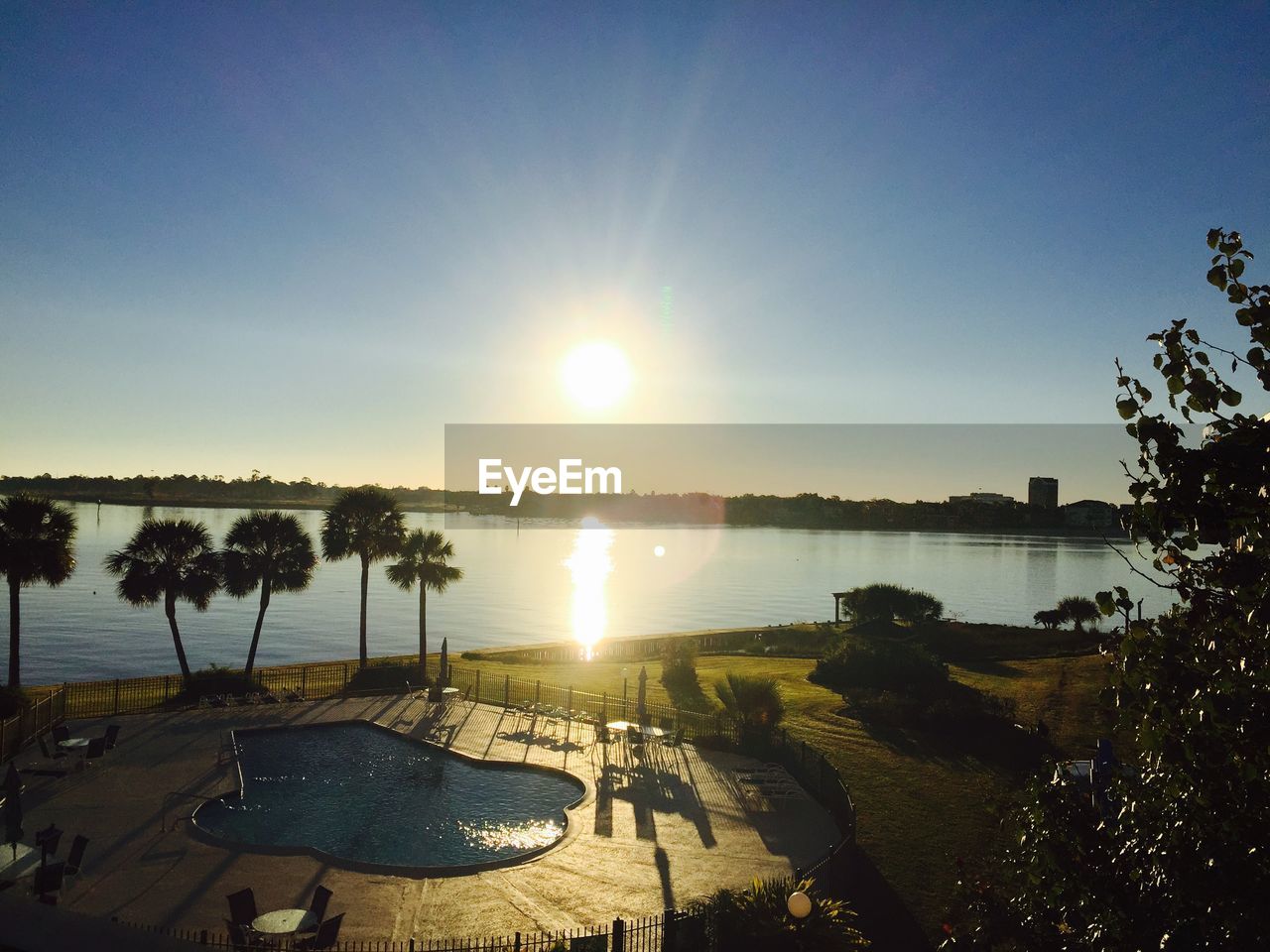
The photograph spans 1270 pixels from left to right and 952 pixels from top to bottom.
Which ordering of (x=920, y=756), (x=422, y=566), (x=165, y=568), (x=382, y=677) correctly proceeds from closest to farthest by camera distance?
(x=920, y=756) → (x=382, y=677) → (x=165, y=568) → (x=422, y=566)

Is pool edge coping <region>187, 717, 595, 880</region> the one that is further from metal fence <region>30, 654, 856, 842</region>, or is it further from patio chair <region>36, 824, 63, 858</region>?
metal fence <region>30, 654, 856, 842</region>

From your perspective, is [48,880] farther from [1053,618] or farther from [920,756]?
[1053,618]

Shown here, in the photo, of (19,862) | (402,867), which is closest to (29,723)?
(19,862)

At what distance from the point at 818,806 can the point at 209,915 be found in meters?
13.4

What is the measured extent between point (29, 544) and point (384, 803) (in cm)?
2326

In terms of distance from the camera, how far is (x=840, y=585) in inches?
5610

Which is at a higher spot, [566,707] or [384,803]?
[384,803]

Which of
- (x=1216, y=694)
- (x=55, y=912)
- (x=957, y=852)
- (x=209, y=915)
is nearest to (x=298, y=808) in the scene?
(x=209, y=915)

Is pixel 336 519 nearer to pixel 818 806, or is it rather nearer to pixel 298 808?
pixel 298 808

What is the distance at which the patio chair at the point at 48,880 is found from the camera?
44.5 feet

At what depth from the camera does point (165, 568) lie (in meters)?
39.2

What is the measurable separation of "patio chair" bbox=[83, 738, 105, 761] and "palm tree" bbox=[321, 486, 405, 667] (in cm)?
2315

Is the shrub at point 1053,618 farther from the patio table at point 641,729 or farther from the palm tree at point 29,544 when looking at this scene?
the palm tree at point 29,544

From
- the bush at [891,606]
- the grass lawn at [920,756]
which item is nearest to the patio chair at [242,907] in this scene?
the grass lawn at [920,756]
